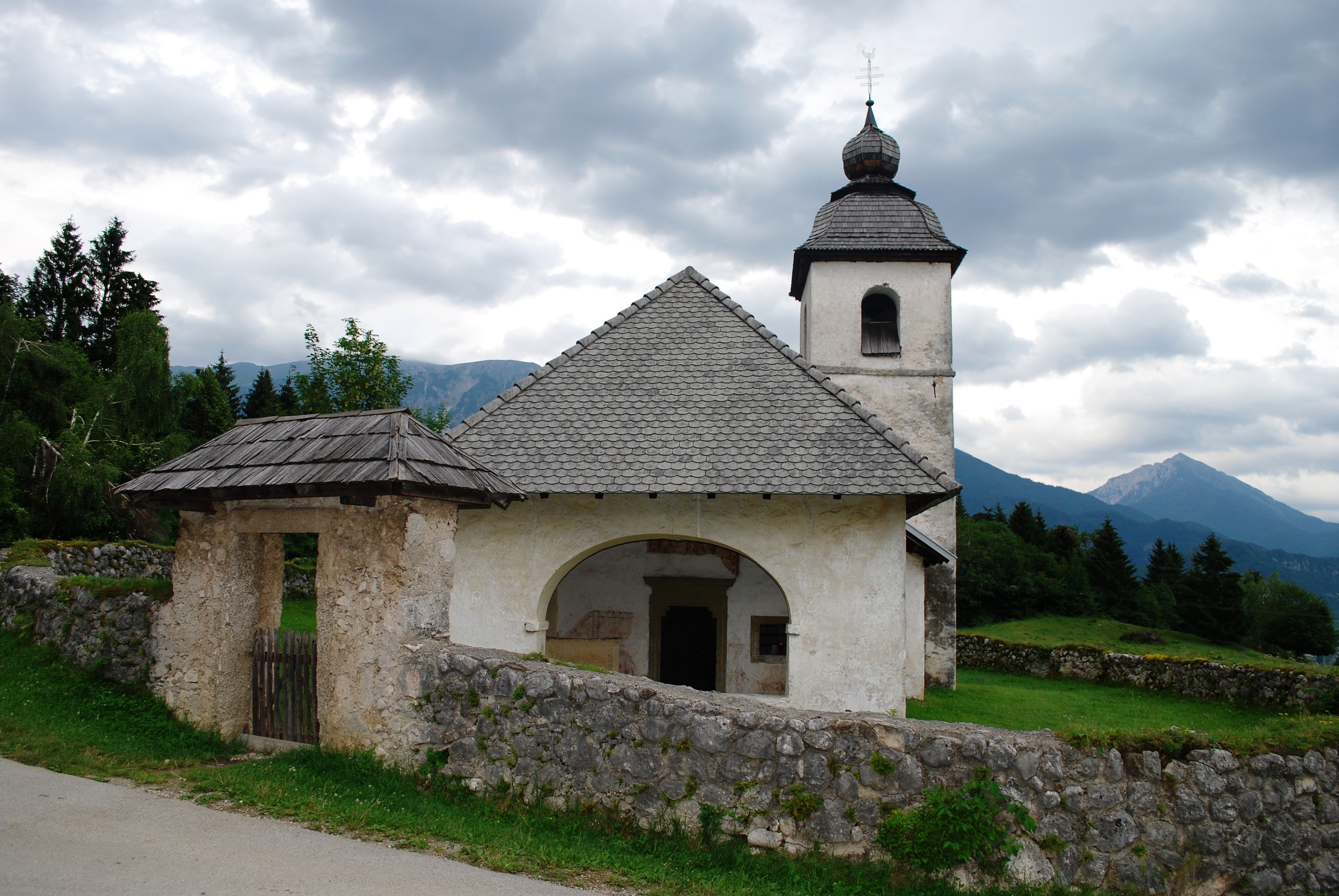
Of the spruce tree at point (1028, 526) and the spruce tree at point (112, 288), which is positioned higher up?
the spruce tree at point (112, 288)

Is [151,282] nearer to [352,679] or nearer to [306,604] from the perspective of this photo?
[306,604]

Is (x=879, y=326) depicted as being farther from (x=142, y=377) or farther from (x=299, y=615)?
(x=142, y=377)

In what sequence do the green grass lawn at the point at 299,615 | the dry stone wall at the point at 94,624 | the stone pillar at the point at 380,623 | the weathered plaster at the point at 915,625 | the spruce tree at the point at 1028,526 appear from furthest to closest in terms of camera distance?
1. the spruce tree at the point at 1028,526
2. the green grass lawn at the point at 299,615
3. the weathered plaster at the point at 915,625
4. the dry stone wall at the point at 94,624
5. the stone pillar at the point at 380,623

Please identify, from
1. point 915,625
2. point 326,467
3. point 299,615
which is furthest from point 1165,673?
point 299,615

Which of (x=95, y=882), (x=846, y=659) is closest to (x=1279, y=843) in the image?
(x=846, y=659)

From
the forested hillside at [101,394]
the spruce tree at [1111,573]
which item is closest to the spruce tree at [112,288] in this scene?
the forested hillside at [101,394]

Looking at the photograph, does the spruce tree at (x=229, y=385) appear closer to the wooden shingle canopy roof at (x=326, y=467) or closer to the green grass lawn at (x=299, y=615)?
the green grass lawn at (x=299, y=615)

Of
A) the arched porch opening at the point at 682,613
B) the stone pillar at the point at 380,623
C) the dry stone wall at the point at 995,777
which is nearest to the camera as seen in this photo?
the dry stone wall at the point at 995,777

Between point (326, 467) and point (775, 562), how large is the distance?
5.10m

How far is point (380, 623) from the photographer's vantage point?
20.3 ft

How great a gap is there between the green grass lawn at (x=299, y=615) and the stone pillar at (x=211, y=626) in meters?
7.08

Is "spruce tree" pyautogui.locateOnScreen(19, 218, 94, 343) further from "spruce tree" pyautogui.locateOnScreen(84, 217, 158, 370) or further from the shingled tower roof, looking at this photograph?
the shingled tower roof

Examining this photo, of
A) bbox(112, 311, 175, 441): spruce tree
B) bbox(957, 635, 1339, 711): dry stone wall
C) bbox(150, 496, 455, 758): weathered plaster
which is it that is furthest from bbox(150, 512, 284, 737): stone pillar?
bbox(112, 311, 175, 441): spruce tree

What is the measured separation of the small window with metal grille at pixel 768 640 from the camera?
40.7 ft
